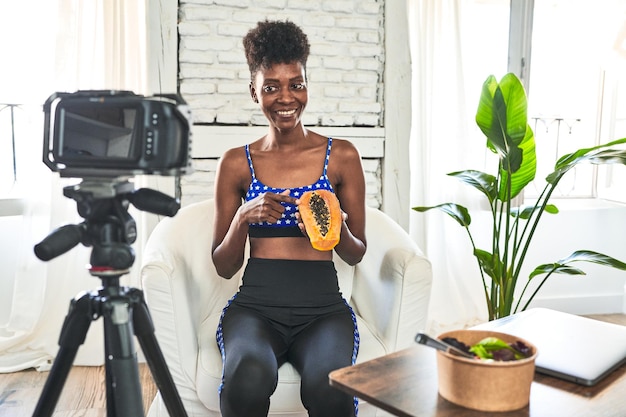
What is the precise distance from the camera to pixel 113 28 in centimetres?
273

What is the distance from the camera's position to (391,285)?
1.97 m

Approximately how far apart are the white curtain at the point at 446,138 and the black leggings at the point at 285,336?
1.54m

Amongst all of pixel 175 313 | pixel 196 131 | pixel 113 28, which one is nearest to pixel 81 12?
pixel 113 28

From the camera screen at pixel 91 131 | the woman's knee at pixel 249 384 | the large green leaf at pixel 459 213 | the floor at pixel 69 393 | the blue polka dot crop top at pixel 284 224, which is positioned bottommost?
the floor at pixel 69 393

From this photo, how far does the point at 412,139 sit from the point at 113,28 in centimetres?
153

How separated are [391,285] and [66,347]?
3.67 feet

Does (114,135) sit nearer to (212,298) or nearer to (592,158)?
(212,298)

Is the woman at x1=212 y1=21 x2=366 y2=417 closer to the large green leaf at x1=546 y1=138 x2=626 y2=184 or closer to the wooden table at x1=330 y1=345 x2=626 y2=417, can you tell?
the wooden table at x1=330 y1=345 x2=626 y2=417

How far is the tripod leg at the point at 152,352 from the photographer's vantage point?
1111 millimetres

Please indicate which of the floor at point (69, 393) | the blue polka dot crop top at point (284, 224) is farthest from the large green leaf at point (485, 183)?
the floor at point (69, 393)

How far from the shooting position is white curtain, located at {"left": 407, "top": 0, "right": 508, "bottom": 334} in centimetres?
316

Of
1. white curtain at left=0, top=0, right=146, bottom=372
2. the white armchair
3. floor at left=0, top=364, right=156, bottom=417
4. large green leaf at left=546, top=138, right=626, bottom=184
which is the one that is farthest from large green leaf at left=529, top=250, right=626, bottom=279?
white curtain at left=0, top=0, right=146, bottom=372

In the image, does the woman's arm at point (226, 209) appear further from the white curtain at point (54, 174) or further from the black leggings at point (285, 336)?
the white curtain at point (54, 174)

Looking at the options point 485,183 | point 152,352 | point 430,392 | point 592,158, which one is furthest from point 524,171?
point 152,352
